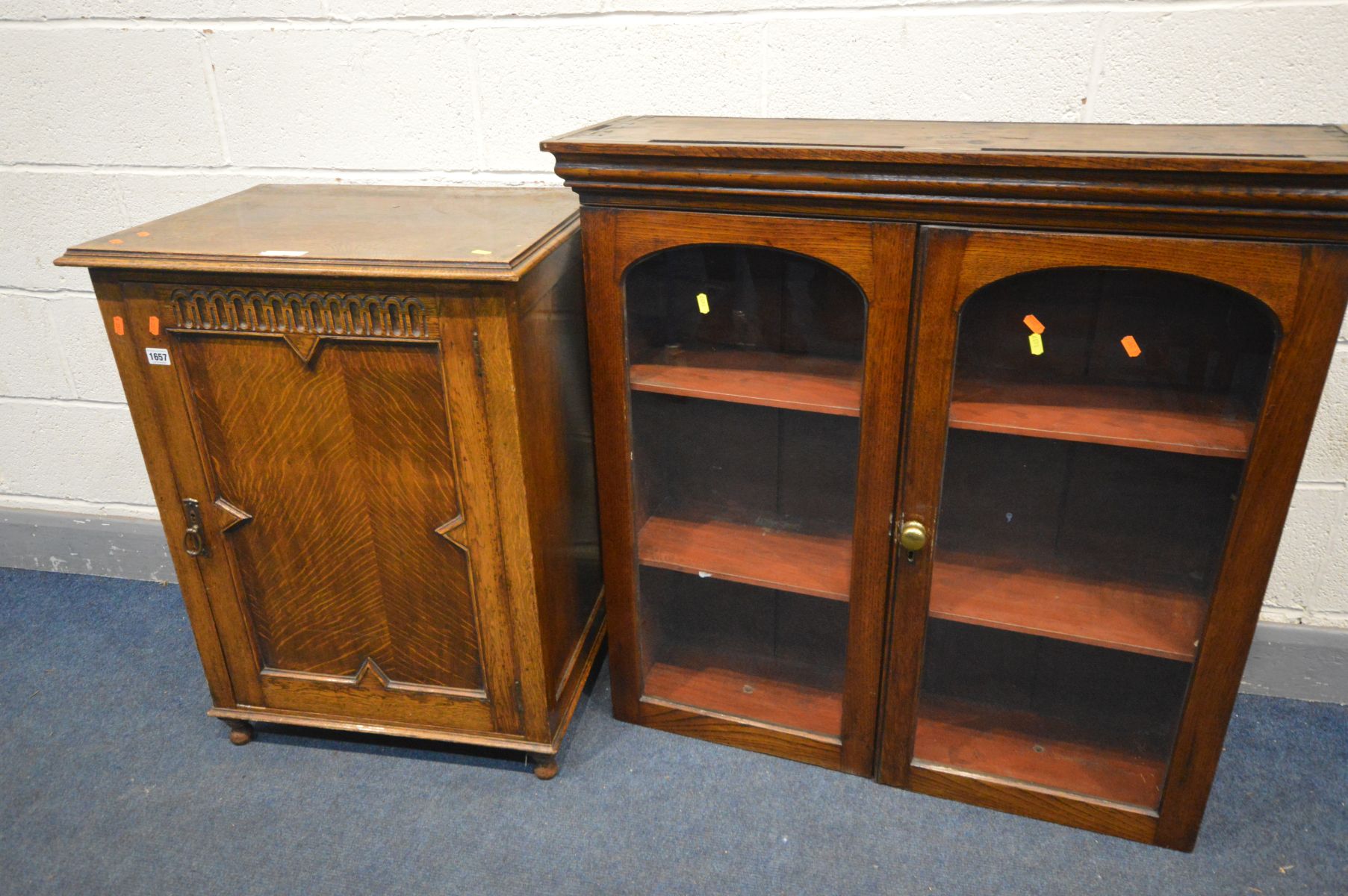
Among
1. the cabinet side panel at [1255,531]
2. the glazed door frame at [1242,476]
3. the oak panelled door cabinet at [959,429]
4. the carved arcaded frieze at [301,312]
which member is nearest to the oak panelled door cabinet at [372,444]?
the carved arcaded frieze at [301,312]

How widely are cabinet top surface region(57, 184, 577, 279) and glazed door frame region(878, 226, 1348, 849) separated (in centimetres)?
60

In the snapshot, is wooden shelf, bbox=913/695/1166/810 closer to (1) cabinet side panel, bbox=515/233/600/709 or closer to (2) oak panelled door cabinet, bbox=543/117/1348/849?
(2) oak panelled door cabinet, bbox=543/117/1348/849

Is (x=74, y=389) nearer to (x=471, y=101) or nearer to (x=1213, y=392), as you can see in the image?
(x=471, y=101)

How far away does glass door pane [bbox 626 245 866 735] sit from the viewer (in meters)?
1.39

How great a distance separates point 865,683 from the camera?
1551 millimetres

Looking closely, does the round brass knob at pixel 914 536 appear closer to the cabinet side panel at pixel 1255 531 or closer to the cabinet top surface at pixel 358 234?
the cabinet side panel at pixel 1255 531

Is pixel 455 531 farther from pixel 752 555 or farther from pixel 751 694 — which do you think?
pixel 751 694

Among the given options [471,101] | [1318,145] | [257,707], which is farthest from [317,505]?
[1318,145]

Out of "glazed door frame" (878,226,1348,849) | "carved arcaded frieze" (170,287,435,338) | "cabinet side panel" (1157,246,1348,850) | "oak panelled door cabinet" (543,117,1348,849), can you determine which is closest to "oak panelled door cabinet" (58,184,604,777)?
"carved arcaded frieze" (170,287,435,338)

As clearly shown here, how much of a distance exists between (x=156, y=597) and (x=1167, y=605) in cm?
215

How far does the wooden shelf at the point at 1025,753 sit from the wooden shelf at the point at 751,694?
166mm

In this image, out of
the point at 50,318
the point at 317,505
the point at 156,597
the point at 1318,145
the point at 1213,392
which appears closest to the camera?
the point at 1318,145

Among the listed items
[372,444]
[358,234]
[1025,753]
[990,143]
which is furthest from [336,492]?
[1025,753]

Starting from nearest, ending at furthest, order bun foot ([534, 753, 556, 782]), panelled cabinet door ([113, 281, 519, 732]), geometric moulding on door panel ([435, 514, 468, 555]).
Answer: panelled cabinet door ([113, 281, 519, 732]) → geometric moulding on door panel ([435, 514, 468, 555]) → bun foot ([534, 753, 556, 782])
